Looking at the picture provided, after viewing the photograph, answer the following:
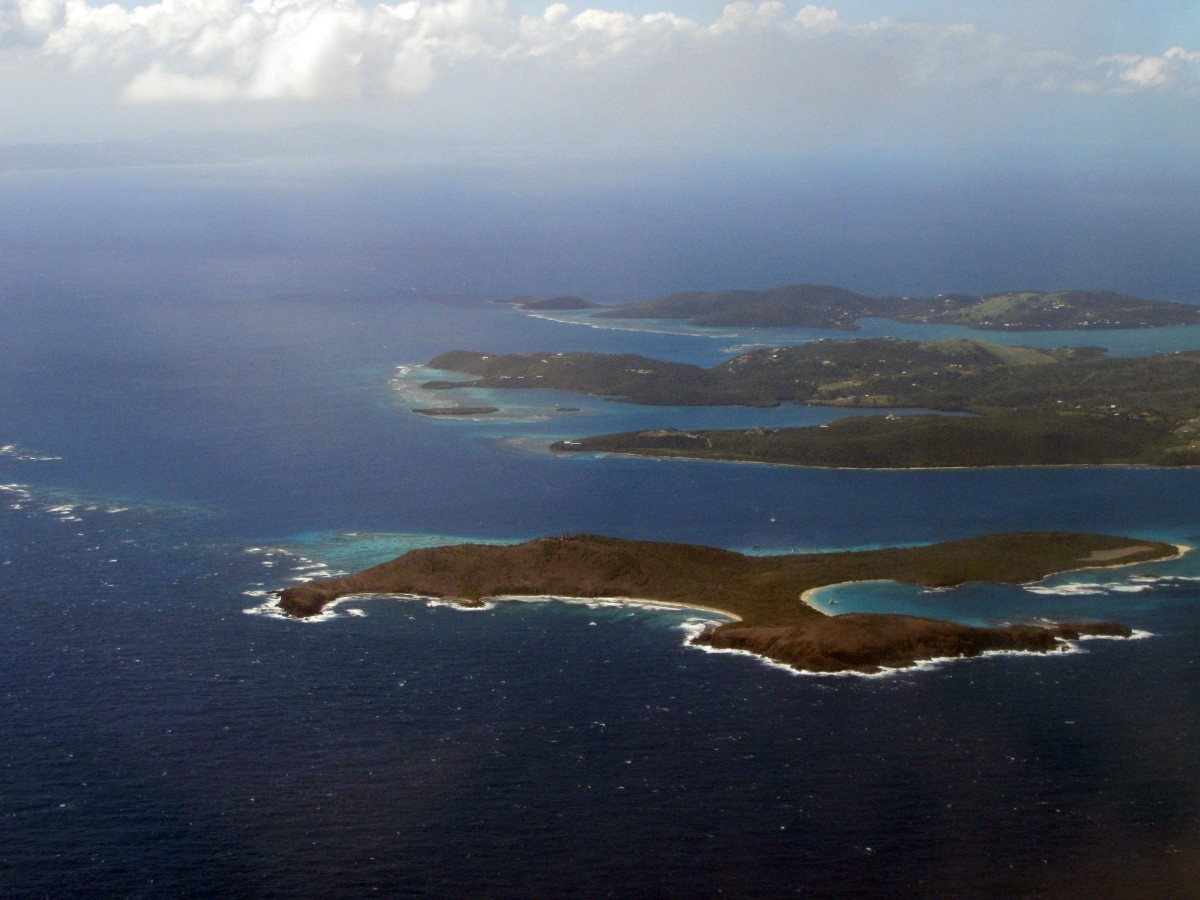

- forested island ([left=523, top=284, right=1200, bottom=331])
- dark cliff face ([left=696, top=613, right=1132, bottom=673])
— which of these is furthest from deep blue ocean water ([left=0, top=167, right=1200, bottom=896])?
forested island ([left=523, top=284, right=1200, bottom=331])

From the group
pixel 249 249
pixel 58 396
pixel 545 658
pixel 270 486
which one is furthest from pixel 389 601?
pixel 249 249

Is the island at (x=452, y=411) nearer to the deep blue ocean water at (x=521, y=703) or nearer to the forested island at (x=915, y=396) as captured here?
the deep blue ocean water at (x=521, y=703)

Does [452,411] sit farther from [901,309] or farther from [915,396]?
[901,309]

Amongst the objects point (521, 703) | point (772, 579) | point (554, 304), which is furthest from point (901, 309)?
point (521, 703)

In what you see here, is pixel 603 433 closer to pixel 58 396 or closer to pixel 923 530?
pixel 923 530

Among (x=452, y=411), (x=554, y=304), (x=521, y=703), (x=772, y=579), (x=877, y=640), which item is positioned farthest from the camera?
(x=554, y=304)

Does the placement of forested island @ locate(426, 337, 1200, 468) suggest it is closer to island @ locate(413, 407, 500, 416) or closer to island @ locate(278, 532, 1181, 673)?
island @ locate(413, 407, 500, 416)
